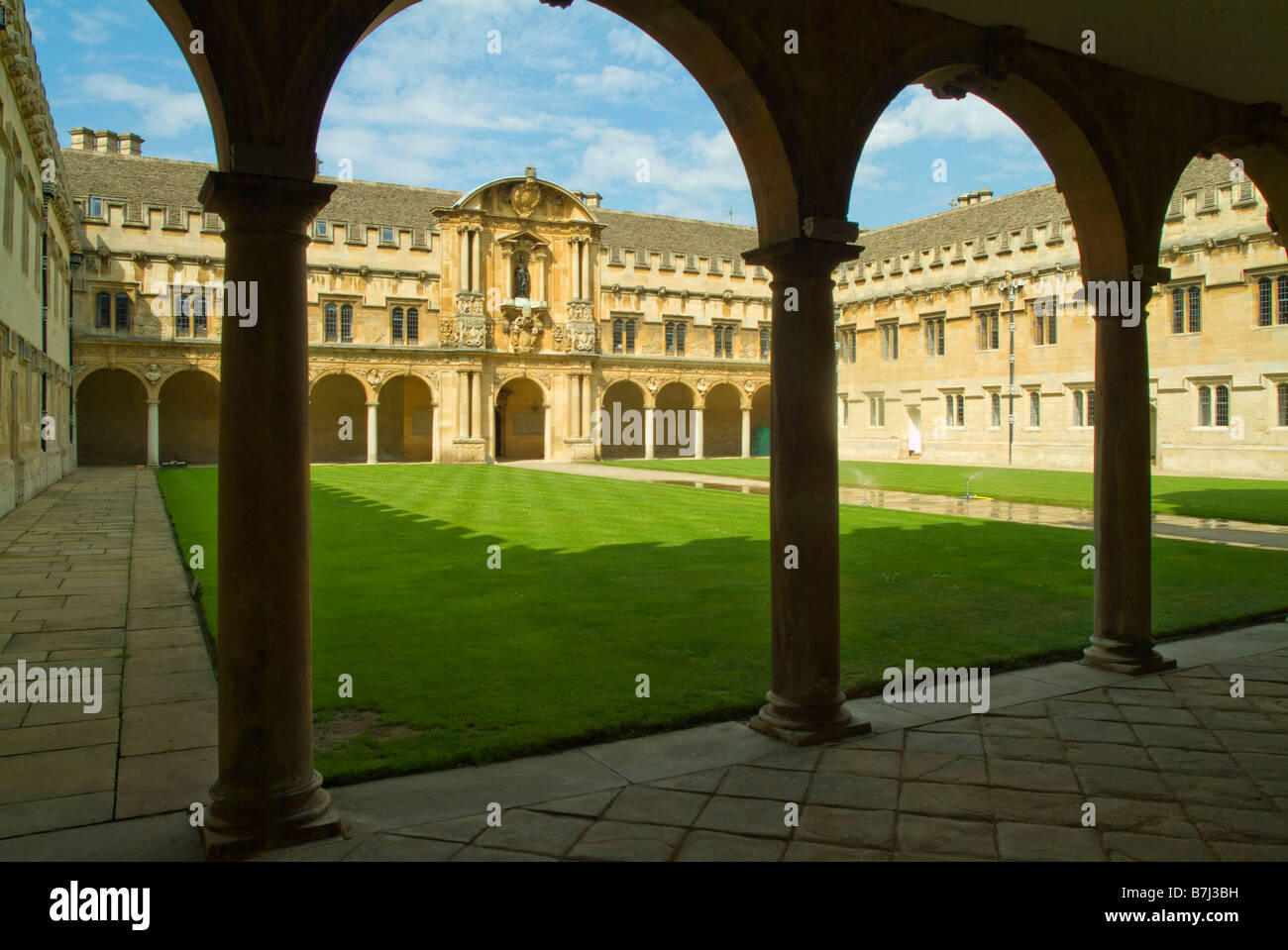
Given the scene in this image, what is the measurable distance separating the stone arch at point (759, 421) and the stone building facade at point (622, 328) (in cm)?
52

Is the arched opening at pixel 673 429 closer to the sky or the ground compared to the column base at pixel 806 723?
closer to the sky

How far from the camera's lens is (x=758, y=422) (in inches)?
1938

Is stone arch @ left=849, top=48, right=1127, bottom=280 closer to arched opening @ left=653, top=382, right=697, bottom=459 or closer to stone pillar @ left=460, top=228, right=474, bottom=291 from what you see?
stone pillar @ left=460, top=228, right=474, bottom=291

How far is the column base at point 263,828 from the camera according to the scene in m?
3.45

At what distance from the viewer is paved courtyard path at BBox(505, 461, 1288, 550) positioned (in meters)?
13.2

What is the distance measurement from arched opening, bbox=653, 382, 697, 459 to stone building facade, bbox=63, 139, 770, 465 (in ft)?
0.56

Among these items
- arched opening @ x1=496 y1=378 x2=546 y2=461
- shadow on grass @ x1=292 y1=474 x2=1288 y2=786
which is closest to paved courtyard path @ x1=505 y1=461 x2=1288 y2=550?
shadow on grass @ x1=292 y1=474 x2=1288 y2=786

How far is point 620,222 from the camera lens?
4609 cm

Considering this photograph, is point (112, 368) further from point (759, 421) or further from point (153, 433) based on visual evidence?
point (759, 421)

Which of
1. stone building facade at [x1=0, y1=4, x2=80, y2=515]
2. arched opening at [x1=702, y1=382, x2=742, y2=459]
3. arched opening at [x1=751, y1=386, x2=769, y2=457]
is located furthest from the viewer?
arched opening at [x1=751, y1=386, x2=769, y2=457]

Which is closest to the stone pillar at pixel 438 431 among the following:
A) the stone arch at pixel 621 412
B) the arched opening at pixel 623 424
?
the stone arch at pixel 621 412

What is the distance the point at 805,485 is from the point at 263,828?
293cm

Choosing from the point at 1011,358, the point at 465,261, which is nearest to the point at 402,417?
the point at 465,261

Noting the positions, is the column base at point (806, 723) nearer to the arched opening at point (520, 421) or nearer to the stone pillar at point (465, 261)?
the stone pillar at point (465, 261)
